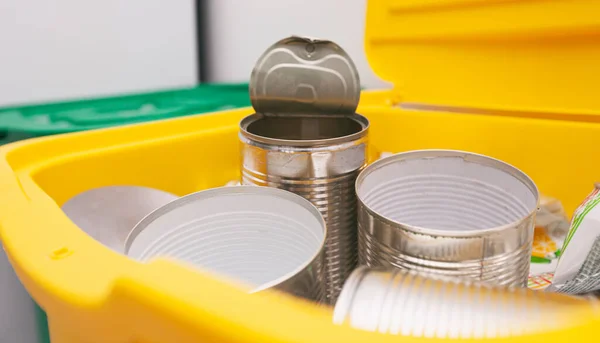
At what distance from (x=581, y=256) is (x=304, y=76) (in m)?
0.31

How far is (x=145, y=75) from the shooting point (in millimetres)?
1224

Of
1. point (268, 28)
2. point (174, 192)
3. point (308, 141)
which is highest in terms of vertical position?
point (268, 28)

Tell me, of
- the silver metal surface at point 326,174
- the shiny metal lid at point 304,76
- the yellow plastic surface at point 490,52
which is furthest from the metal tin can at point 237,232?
the yellow plastic surface at point 490,52

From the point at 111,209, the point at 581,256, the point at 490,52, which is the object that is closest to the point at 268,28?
the point at 490,52

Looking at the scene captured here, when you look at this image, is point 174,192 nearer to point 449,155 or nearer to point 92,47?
point 449,155

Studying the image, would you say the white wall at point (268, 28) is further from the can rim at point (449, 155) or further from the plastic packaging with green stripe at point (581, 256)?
the plastic packaging with green stripe at point (581, 256)

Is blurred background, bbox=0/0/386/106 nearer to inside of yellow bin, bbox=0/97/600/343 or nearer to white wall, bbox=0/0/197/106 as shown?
white wall, bbox=0/0/197/106

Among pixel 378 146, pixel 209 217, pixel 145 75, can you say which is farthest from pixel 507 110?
pixel 145 75

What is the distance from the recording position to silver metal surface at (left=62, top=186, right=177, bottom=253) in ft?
1.53

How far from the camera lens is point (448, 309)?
0.73 feet

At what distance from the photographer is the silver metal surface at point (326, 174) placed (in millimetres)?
397

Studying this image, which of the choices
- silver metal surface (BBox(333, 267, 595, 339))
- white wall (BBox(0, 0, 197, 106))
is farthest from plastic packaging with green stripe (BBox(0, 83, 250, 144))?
silver metal surface (BBox(333, 267, 595, 339))

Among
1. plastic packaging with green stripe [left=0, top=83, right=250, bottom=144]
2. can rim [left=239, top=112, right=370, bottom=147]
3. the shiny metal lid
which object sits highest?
the shiny metal lid

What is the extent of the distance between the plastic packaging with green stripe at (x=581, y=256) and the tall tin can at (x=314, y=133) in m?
0.19
